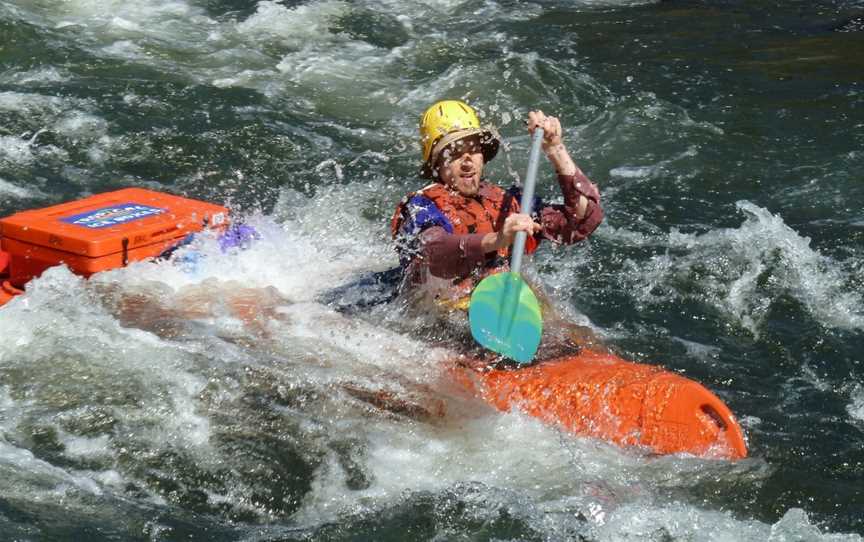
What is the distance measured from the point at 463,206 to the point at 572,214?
0.43 m

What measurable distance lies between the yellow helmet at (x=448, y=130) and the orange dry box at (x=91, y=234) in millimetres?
1347

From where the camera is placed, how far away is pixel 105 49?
9609 mm

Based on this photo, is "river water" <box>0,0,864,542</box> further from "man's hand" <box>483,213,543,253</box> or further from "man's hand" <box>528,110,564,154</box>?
"man's hand" <box>528,110,564,154</box>

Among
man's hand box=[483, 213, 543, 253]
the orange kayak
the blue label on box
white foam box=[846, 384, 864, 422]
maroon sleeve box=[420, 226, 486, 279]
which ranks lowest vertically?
white foam box=[846, 384, 864, 422]

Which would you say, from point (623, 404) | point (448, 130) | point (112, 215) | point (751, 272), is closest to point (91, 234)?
point (112, 215)

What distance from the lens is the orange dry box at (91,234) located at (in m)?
5.45

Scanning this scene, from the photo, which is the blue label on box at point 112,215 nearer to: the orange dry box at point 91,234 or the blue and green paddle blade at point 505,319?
the orange dry box at point 91,234

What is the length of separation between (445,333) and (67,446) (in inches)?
58.5

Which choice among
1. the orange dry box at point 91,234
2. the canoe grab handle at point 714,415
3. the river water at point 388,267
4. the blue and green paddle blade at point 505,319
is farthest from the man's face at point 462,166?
the orange dry box at point 91,234

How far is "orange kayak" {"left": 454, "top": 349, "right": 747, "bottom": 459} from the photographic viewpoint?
4.47m

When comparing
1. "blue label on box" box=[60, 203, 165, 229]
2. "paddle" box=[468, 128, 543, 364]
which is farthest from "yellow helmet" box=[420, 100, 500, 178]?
"blue label on box" box=[60, 203, 165, 229]

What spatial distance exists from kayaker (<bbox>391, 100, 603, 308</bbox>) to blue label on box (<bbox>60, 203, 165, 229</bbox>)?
4.53 ft

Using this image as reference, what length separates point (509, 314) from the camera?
4.66 m

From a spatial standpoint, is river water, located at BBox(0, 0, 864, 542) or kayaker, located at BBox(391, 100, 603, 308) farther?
kayaker, located at BBox(391, 100, 603, 308)
